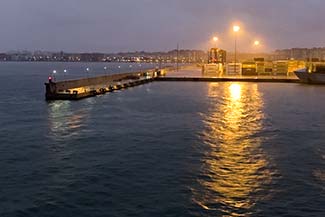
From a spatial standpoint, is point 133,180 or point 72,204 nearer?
point 72,204

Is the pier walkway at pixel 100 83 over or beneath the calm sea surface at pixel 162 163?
over

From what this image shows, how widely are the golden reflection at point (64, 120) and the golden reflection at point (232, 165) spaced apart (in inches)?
342

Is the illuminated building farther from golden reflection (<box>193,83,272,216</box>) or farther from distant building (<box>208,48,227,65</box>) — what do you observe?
golden reflection (<box>193,83,272,216</box>)

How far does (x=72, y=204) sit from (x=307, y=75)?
227 ft

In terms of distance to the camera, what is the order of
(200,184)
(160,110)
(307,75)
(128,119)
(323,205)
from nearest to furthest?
(323,205) < (200,184) < (128,119) < (160,110) < (307,75)

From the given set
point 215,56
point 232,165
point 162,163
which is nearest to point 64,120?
point 162,163

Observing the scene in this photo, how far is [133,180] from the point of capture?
717 inches

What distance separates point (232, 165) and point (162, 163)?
3202 millimetres

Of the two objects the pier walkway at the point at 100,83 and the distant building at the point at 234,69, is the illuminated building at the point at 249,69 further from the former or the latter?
the pier walkway at the point at 100,83

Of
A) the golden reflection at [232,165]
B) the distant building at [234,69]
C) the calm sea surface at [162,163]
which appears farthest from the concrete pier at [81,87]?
the distant building at [234,69]

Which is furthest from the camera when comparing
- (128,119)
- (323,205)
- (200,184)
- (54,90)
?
(54,90)

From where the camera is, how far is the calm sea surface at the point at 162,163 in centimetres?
1545

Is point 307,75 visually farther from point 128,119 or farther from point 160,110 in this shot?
point 128,119

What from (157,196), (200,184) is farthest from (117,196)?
(200,184)
